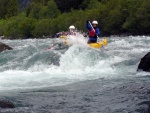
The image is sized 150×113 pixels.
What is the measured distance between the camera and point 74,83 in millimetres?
12547

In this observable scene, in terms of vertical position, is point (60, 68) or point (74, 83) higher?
point (60, 68)

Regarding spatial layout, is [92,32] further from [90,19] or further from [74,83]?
[90,19]

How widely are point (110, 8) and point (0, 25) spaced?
40207mm

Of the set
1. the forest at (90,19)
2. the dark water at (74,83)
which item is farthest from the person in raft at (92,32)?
the forest at (90,19)

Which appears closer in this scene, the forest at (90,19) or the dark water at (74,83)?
the dark water at (74,83)

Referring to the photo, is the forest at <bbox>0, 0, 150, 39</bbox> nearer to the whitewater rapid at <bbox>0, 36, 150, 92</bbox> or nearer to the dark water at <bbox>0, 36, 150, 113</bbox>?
the dark water at <bbox>0, 36, 150, 113</bbox>

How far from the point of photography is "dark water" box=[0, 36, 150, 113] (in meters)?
9.37

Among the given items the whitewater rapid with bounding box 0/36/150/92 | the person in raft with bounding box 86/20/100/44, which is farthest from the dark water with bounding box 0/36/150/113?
the person in raft with bounding box 86/20/100/44

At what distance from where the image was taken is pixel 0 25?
83.2 m

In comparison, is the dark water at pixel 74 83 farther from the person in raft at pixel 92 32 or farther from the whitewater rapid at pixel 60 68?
the person in raft at pixel 92 32

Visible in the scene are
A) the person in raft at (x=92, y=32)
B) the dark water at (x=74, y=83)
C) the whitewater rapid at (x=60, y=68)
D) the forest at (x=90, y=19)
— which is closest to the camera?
the dark water at (x=74, y=83)

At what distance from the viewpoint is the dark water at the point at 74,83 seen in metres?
9.37

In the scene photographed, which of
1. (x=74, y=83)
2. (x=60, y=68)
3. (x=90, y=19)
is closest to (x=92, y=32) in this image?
(x=60, y=68)

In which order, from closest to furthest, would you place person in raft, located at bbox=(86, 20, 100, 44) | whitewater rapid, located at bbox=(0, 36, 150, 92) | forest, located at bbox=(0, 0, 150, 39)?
whitewater rapid, located at bbox=(0, 36, 150, 92), person in raft, located at bbox=(86, 20, 100, 44), forest, located at bbox=(0, 0, 150, 39)
